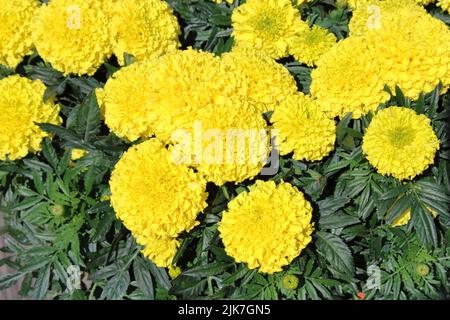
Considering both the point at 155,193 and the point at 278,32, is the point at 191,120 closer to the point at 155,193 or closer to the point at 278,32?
the point at 155,193

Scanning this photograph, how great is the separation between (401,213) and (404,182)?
0.11 m

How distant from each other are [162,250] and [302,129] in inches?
23.3

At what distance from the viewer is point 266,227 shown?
1.66m

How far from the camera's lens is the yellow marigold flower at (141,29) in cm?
203

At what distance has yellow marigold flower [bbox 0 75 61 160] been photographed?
78.4 inches

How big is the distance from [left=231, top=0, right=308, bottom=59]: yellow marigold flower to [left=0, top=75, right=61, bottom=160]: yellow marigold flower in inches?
28.8

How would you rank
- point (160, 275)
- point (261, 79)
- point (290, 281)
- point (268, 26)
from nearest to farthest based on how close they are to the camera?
point (290, 281)
point (261, 79)
point (160, 275)
point (268, 26)

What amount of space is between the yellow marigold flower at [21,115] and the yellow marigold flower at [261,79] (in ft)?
2.20

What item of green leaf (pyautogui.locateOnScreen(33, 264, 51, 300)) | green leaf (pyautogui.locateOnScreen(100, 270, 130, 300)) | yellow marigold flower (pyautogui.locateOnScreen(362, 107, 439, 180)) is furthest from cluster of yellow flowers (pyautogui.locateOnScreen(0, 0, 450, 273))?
green leaf (pyautogui.locateOnScreen(33, 264, 51, 300))

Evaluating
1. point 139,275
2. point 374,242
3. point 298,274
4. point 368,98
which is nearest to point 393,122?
point 368,98

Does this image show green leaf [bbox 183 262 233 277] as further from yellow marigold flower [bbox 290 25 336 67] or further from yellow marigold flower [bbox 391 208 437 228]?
yellow marigold flower [bbox 290 25 336 67]

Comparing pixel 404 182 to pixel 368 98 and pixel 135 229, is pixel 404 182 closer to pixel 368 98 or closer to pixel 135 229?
pixel 368 98

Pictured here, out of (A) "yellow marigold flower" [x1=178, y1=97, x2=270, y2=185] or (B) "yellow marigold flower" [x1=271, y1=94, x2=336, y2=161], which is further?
(B) "yellow marigold flower" [x1=271, y1=94, x2=336, y2=161]

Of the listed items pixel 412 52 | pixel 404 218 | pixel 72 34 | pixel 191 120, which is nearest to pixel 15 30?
pixel 72 34
